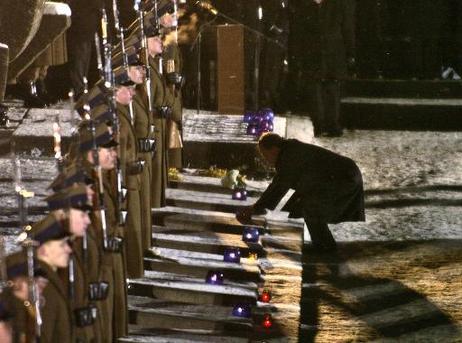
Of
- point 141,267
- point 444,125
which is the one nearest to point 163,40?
point 141,267

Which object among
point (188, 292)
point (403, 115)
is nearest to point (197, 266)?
point (188, 292)

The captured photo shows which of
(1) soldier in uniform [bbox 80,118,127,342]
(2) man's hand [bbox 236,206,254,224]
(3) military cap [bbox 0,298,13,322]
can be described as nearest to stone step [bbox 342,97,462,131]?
(2) man's hand [bbox 236,206,254,224]

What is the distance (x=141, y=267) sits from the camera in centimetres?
958

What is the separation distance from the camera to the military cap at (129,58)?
31.7ft

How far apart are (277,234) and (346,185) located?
2.98ft

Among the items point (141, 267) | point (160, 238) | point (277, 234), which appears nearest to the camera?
point (141, 267)

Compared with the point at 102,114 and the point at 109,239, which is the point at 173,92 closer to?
the point at 102,114

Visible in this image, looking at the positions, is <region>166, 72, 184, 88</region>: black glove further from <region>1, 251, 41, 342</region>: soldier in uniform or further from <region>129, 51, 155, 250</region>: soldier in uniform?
<region>1, 251, 41, 342</region>: soldier in uniform

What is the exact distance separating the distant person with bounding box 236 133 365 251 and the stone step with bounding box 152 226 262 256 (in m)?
0.33

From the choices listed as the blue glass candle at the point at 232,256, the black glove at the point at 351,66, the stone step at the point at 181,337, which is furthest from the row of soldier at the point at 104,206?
the black glove at the point at 351,66

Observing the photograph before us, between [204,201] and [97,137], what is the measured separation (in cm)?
473

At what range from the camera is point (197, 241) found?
442 inches

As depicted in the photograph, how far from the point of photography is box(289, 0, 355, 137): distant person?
16.9m

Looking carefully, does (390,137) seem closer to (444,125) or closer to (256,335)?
(444,125)
